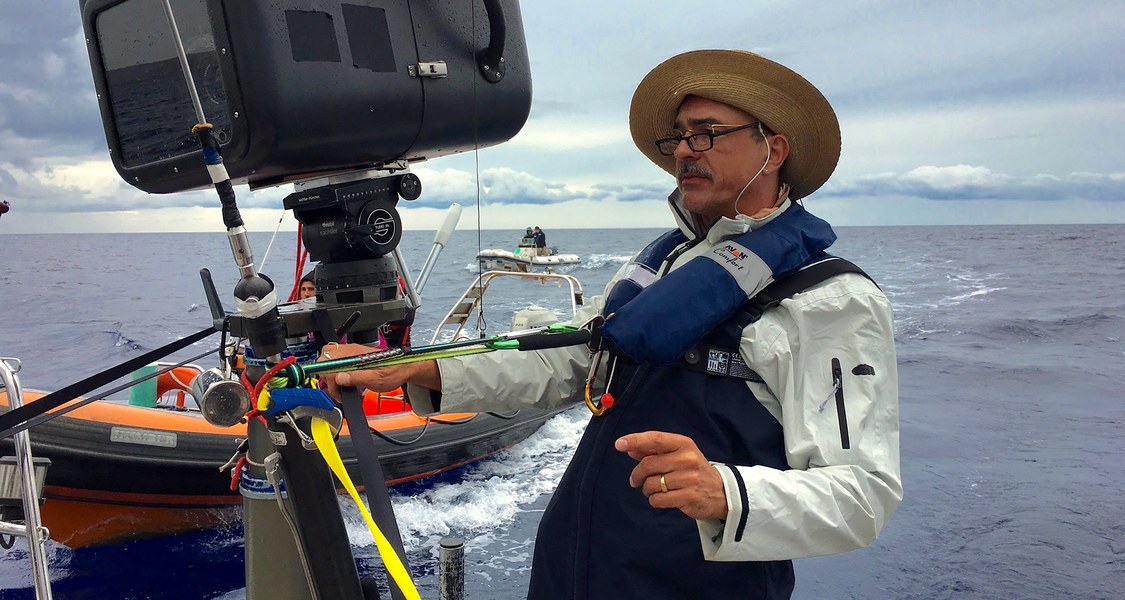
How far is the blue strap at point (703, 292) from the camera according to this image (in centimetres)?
144

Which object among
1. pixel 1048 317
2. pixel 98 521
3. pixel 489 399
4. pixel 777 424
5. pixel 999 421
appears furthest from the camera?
pixel 1048 317

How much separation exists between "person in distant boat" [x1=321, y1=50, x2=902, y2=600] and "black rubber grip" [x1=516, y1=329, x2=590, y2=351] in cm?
4

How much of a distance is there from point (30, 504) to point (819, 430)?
64.9 inches

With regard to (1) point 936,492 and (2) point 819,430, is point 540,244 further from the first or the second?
(2) point 819,430

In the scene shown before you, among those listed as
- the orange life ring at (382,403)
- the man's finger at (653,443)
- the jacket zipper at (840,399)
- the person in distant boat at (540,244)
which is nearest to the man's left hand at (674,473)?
the man's finger at (653,443)

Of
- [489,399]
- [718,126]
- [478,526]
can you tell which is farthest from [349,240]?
[478,526]

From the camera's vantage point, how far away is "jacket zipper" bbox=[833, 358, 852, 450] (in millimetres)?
1273

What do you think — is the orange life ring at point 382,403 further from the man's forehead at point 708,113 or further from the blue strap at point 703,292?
the blue strap at point 703,292

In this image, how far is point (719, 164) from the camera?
169 cm

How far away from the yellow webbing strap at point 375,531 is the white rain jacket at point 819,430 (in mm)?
464

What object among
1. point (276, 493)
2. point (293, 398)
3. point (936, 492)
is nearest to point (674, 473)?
point (293, 398)

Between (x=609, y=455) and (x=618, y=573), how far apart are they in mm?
227

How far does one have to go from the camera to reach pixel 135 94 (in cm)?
164

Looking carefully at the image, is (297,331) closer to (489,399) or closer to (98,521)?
(489,399)
